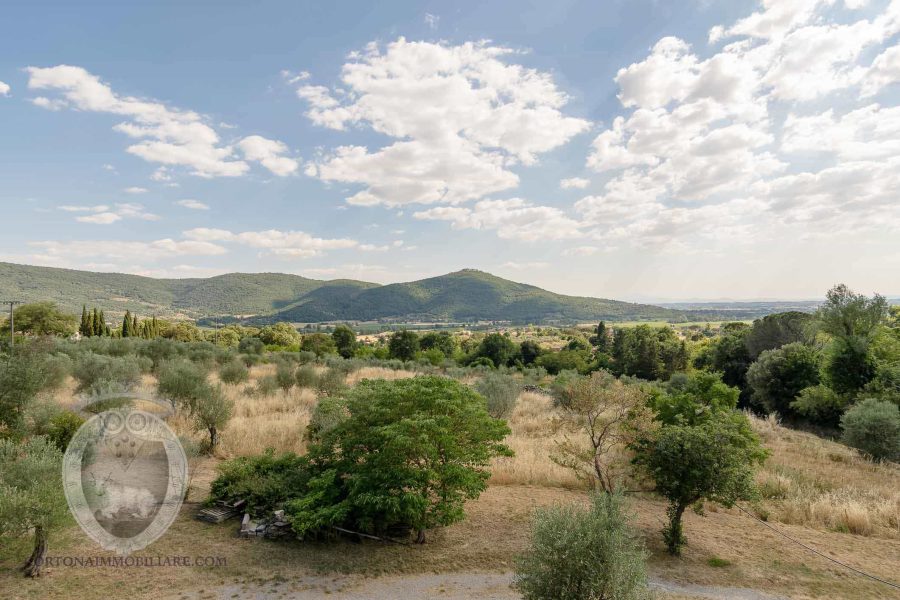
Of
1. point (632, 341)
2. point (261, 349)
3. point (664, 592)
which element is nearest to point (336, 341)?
point (261, 349)

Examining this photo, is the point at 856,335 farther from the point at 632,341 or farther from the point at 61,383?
the point at 61,383

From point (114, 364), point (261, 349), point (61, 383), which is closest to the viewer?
point (61, 383)

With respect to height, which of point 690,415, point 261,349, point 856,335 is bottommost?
point 261,349

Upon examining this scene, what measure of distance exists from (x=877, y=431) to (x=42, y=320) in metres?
86.8

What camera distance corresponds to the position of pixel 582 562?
5.04m

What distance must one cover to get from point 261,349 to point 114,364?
27157 millimetres

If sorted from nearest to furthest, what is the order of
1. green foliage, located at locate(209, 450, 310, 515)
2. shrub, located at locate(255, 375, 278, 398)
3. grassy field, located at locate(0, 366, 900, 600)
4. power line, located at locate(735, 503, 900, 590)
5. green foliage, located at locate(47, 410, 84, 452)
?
grassy field, located at locate(0, 366, 900, 600) → power line, located at locate(735, 503, 900, 590) → green foliage, located at locate(209, 450, 310, 515) → green foliage, located at locate(47, 410, 84, 452) → shrub, located at locate(255, 375, 278, 398)

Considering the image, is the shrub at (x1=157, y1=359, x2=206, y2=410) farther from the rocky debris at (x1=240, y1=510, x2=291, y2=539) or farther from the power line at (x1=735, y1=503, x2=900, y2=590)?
the power line at (x1=735, y1=503, x2=900, y2=590)

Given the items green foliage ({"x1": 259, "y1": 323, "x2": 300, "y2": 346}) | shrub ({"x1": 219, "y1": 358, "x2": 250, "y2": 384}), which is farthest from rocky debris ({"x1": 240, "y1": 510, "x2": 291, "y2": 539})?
green foliage ({"x1": 259, "y1": 323, "x2": 300, "y2": 346})

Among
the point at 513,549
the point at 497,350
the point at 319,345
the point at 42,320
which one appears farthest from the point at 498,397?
the point at 42,320

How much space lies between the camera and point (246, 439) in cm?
1345

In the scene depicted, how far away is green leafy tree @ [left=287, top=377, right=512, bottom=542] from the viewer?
7.46m

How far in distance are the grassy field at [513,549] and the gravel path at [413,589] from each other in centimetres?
6

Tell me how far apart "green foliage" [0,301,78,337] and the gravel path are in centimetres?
7258
